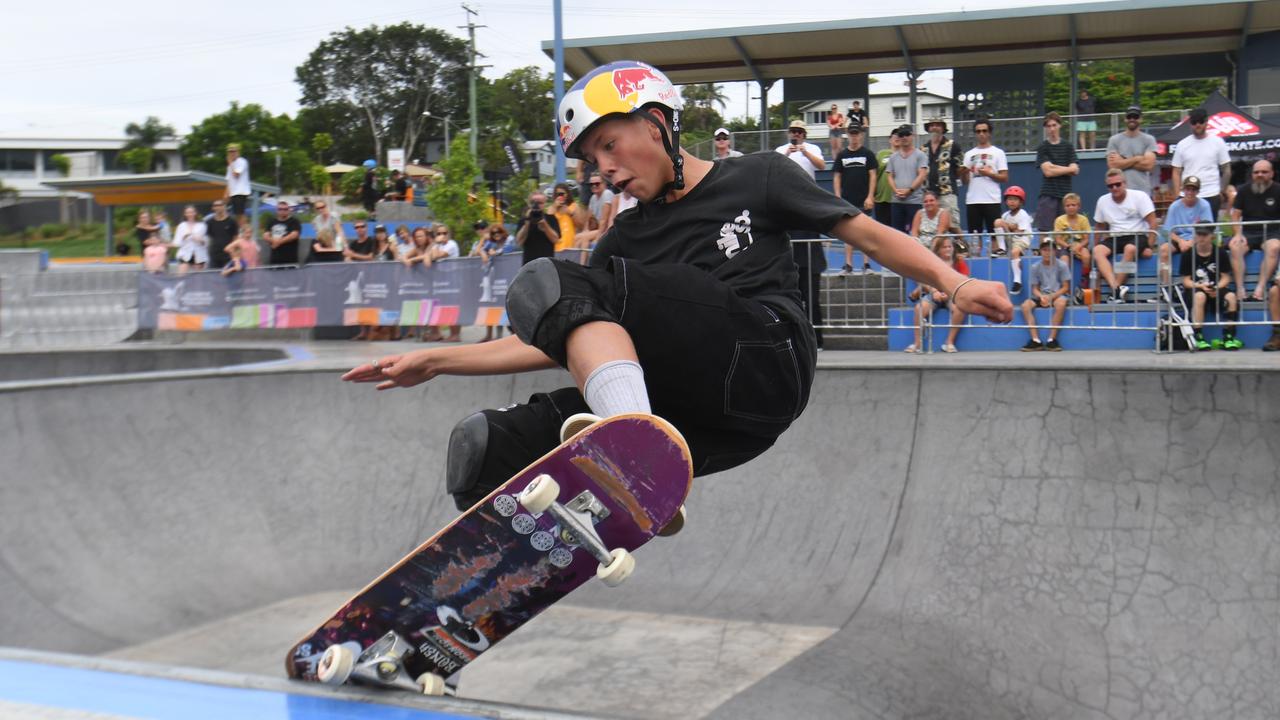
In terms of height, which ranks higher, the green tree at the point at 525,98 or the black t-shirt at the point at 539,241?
the green tree at the point at 525,98

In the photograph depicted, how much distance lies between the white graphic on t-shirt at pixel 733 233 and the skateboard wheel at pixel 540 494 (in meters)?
0.91

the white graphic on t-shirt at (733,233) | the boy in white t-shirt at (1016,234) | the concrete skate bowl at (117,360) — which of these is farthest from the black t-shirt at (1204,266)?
the concrete skate bowl at (117,360)

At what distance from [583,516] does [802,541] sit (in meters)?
3.87

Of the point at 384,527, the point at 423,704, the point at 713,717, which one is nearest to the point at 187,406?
the point at 384,527

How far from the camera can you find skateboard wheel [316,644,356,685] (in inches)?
132

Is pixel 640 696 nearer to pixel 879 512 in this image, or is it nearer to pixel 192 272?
pixel 879 512

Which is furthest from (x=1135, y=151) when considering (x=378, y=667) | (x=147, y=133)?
(x=147, y=133)

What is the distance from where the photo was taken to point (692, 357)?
9.96 ft

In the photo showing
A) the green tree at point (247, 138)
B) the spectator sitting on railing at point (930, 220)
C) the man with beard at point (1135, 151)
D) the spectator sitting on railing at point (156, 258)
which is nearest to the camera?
the spectator sitting on railing at point (930, 220)

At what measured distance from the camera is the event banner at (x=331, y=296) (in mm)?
11766

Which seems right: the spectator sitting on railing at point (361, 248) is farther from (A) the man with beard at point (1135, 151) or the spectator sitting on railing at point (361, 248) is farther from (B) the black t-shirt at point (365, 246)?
(A) the man with beard at point (1135, 151)

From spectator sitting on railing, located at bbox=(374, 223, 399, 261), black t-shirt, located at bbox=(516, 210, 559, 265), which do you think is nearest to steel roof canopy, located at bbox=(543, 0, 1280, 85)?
spectator sitting on railing, located at bbox=(374, 223, 399, 261)

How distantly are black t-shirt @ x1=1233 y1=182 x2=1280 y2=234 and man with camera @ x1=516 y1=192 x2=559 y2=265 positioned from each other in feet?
20.2

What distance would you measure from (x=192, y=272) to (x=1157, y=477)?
39.9ft
